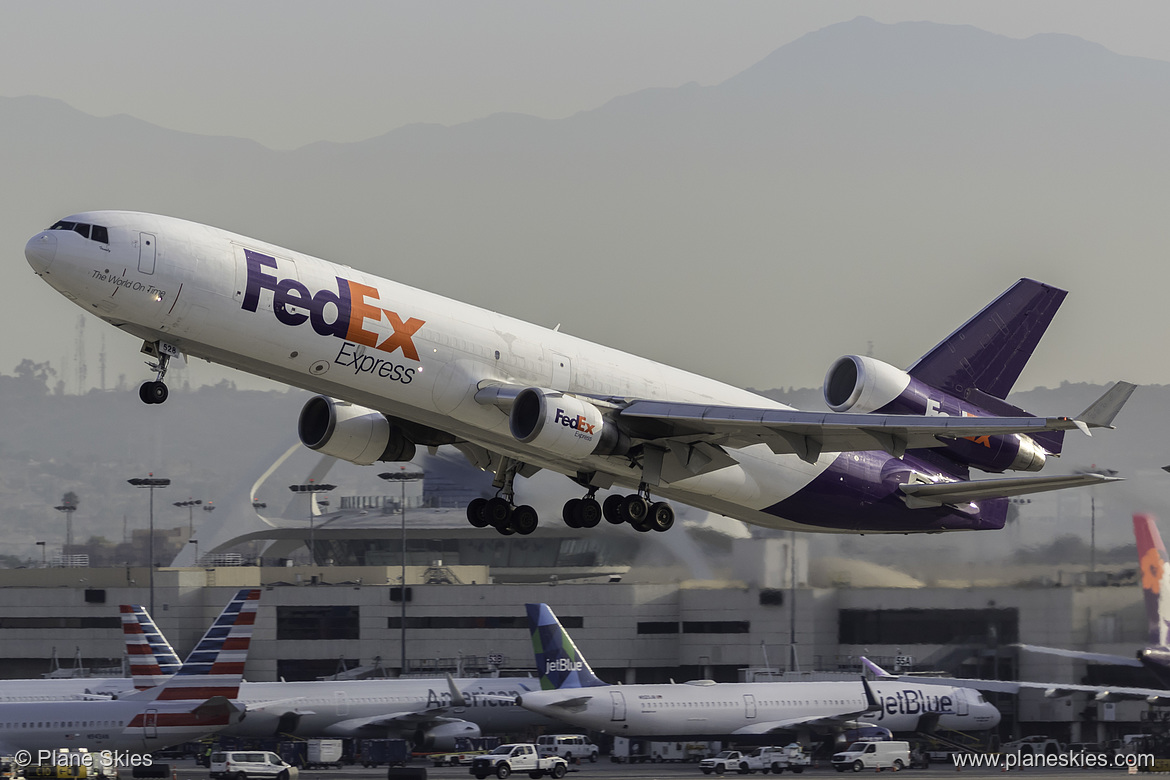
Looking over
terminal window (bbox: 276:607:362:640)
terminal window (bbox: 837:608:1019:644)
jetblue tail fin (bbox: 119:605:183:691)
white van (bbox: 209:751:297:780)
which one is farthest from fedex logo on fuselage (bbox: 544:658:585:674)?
terminal window (bbox: 276:607:362:640)

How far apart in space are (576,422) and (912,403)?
33.9 ft

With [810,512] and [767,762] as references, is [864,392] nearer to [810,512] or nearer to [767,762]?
[810,512]

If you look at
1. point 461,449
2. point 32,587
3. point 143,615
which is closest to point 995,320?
point 461,449

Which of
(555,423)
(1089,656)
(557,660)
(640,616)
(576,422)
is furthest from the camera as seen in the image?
(640,616)

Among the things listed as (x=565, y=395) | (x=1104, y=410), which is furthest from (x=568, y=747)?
(x=1104, y=410)

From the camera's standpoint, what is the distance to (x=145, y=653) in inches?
1930

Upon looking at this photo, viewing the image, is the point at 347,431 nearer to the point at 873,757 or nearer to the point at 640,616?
the point at 873,757

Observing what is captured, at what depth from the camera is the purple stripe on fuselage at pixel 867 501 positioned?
122ft

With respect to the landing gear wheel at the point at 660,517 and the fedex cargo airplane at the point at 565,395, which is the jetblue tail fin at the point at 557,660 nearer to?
the fedex cargo airplane at the point at 565,395

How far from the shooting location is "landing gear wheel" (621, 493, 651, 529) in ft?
113

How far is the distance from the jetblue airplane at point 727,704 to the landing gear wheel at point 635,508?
2020 centimetres

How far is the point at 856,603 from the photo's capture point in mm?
64188

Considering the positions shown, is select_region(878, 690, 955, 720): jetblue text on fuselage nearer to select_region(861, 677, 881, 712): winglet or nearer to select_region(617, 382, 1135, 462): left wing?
select_region(861, 677, 881, 712): winglet

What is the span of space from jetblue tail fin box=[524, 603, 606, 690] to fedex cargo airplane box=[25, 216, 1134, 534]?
18.6m
